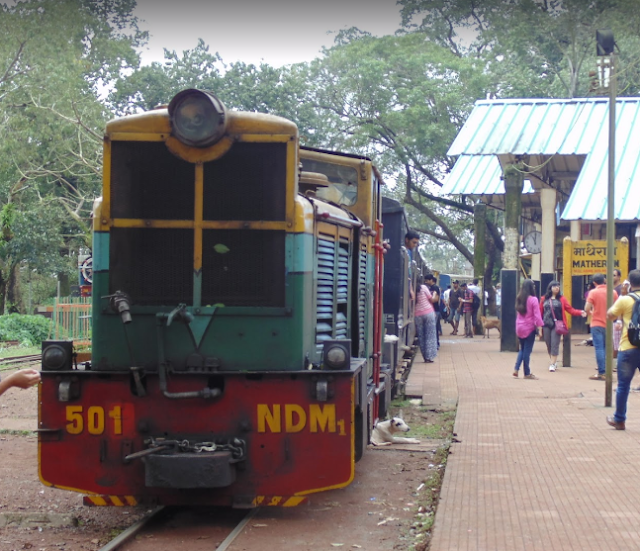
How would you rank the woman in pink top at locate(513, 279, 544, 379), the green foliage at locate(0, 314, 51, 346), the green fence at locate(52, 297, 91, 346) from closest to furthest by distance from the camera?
the woman in pink top at locate(513, 279, 544, 379) < the green fence at locate(52, 297, 91, 346) < the green foliage at locate(0, 314, 51, 346)

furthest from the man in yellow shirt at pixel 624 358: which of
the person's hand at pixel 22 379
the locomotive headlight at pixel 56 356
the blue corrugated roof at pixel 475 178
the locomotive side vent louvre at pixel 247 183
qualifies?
the blue corrugated roof at pixel 475 178

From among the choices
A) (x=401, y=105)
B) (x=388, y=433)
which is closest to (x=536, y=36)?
(x=401, y=105)

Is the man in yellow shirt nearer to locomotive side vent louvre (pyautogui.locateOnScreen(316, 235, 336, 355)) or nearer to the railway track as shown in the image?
locomotive side vent louvre (pyautogui.locateOnScreen(316, 235, 336, 355))

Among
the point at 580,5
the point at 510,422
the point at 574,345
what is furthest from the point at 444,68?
the point at 510,422

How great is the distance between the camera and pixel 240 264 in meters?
6.06

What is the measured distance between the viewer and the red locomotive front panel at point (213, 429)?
586 cm

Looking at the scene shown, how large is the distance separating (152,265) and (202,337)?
2.00ft

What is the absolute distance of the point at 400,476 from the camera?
306 inches

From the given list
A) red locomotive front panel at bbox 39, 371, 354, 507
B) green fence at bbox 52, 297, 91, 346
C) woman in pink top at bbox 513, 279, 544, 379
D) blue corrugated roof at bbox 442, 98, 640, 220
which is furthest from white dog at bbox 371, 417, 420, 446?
green fence at bbox 52, 297, 91, 346

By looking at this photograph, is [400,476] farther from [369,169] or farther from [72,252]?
[72,252]

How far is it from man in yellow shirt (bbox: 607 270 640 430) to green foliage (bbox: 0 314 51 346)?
57.3 ft

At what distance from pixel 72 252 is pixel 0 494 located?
29.0m

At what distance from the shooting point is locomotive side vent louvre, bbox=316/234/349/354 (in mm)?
6543

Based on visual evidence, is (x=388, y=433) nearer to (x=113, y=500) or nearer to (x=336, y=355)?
(x=336, y=355)
